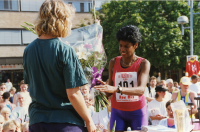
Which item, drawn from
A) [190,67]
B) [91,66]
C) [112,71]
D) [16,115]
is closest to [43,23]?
[91,66]

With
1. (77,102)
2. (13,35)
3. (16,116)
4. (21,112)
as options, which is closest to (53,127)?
(77,102)

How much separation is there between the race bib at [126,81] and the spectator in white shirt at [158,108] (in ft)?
10.1

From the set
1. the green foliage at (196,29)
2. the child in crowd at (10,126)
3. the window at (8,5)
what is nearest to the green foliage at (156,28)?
the green foliage at (196,29)

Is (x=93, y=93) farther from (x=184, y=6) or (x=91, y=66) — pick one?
(x=184, y=6)

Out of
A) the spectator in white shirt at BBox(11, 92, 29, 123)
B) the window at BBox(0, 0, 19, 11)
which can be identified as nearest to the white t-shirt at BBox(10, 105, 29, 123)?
the spectator in white shirt at BBox(11, 92, 29, 123)

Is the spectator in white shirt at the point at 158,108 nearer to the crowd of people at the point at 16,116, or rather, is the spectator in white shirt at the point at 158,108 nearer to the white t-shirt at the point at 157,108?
the white t-shirt at the point at 157,108

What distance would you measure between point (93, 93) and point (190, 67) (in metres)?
9.80

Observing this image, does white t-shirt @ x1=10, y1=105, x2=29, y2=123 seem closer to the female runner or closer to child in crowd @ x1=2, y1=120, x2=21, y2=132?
child in crowd @ x1=2, y1=120, x2=21, y2=132

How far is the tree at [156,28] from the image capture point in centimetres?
1836

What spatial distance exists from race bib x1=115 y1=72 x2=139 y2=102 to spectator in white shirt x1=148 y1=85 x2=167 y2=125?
10.1ft

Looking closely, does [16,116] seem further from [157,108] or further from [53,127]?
[53,127]

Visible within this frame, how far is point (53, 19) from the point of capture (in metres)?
1.92

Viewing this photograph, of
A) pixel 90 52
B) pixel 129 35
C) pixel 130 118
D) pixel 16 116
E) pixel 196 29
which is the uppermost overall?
pixel 196 29

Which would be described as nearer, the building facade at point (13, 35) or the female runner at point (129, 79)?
the female runner at point (129, 79)
